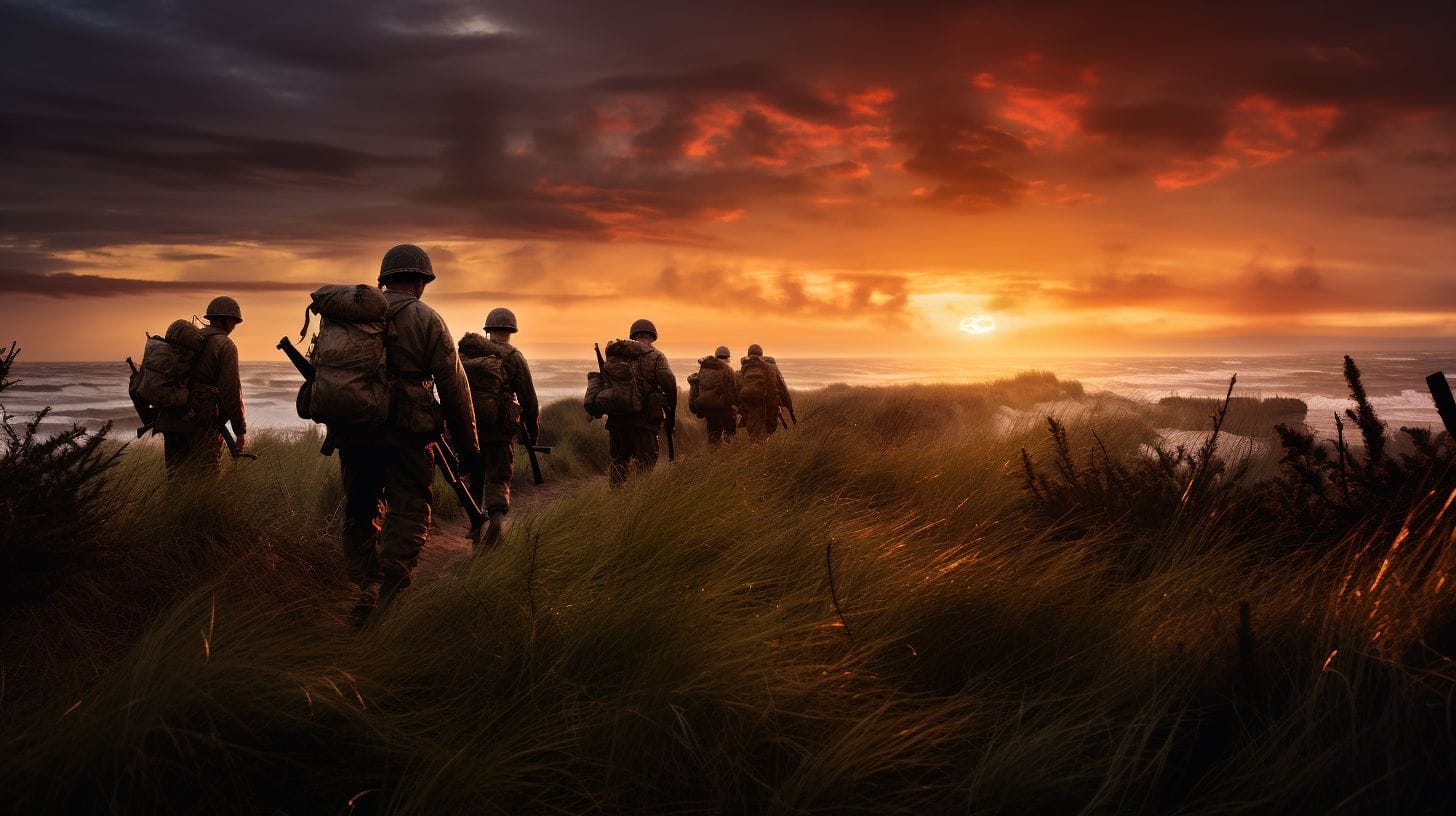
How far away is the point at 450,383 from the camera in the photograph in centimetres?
455

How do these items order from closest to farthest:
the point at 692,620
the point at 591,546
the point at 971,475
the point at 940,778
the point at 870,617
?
the point at 940,778 → the point at 692,620 → the point at 870,617 → the point at 591,546 → the point at 971,475

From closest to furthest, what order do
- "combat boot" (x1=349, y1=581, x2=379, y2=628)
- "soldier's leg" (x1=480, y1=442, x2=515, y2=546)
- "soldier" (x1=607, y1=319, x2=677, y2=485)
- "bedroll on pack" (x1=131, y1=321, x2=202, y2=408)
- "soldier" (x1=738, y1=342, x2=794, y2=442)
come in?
"combat boot" (x1=349, y1=581, x2=379, y2=628) < "bedroll on pack" (x1=131, y1=321, x2=202, y2=408) < "soldier's leg" (x1=480, y1=442, x2=515, y2=546) < "soldier" (x1=607, y1=319, x2=677, y2=485) < "soldier" (x1=738, y1=342, x2=794, y2=442)

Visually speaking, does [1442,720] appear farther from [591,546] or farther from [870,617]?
[591,546]

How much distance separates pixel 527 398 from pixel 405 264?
8.43ft

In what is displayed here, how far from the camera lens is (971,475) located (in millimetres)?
6027

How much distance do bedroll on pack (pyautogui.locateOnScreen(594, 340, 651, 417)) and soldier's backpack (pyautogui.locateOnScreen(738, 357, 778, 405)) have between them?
372 cm

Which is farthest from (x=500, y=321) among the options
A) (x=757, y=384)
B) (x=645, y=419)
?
(x=757, y=384)

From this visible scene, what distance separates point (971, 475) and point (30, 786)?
567 centimetres

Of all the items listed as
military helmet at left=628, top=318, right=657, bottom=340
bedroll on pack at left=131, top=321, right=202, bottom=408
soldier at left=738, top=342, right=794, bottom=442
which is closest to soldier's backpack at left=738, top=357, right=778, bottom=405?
soldier at left=738, top=342, right=794, bottom=442

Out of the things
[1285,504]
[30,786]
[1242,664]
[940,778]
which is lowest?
[940,778]

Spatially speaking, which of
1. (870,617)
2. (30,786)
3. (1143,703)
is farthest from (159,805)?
(1143,703)

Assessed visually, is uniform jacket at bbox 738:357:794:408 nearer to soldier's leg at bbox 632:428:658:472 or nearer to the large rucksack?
soldier's leg at bbox 632:428:658:472

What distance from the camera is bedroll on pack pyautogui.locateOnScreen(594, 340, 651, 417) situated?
8.33 meters

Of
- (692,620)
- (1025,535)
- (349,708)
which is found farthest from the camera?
(1025,535)
